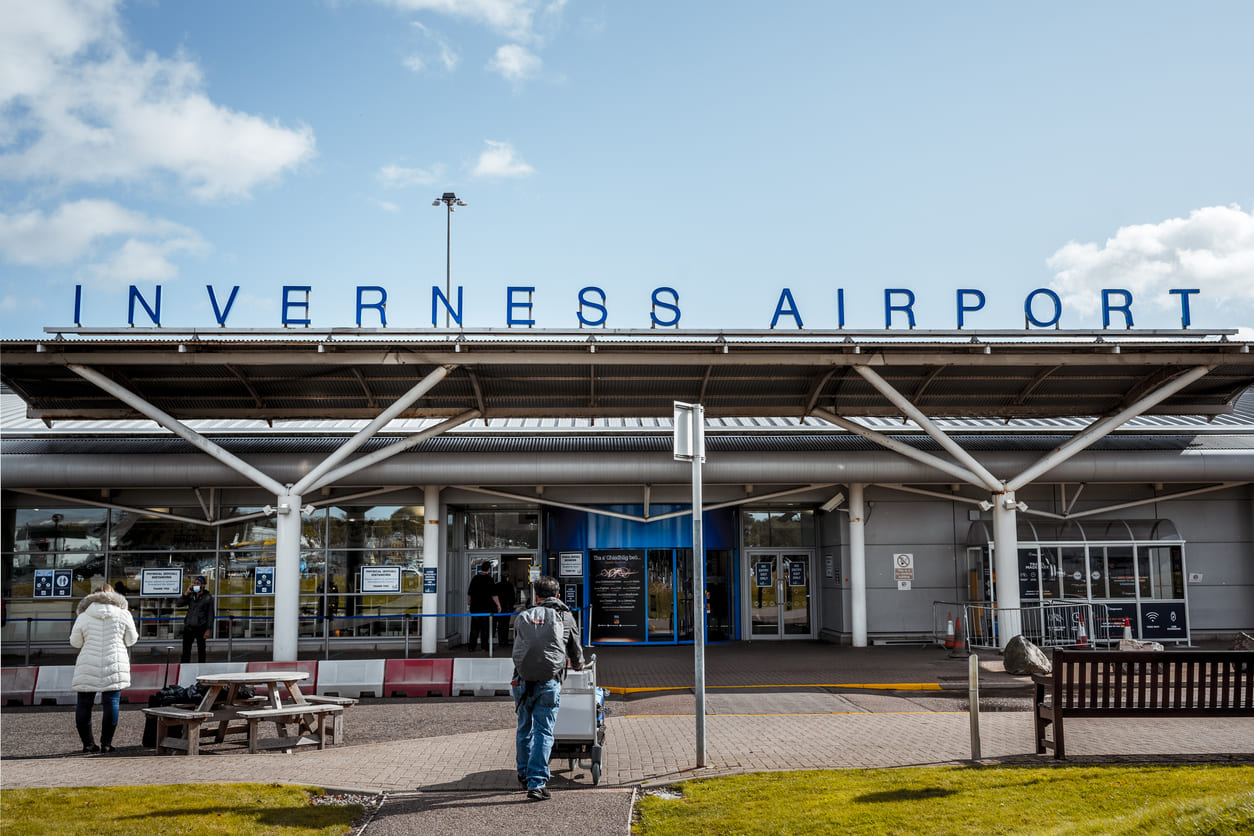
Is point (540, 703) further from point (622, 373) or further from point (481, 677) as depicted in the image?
point (622, 373)

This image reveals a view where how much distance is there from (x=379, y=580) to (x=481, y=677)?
7227mm

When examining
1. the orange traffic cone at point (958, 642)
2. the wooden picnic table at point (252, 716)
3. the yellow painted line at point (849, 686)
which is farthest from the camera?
the orange traffic cone at point (958, 642)

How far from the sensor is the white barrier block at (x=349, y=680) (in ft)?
46.5

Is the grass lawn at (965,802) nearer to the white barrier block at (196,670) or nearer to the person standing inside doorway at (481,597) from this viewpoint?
the white barrier block at (196,670)

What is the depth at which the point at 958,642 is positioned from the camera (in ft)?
66.7

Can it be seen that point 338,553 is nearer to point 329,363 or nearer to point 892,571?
point 329,363

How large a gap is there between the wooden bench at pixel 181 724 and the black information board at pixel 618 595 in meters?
13.4

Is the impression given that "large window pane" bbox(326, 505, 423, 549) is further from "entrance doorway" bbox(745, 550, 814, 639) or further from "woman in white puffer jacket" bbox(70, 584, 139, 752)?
"woman in white puffer jacket" bbox(70, 584, 139, 752)

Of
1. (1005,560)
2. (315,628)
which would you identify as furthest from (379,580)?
(1005,560)

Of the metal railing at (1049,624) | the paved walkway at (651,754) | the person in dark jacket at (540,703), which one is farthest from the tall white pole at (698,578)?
the metal railing at (1049,624)

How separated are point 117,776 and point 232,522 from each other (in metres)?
14.1

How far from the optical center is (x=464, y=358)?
631 inches

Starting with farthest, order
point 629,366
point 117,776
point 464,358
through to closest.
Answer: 1. point 629,366
2. point 464,358
3. point 117,776

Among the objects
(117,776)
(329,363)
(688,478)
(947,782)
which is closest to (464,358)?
(329,363)
